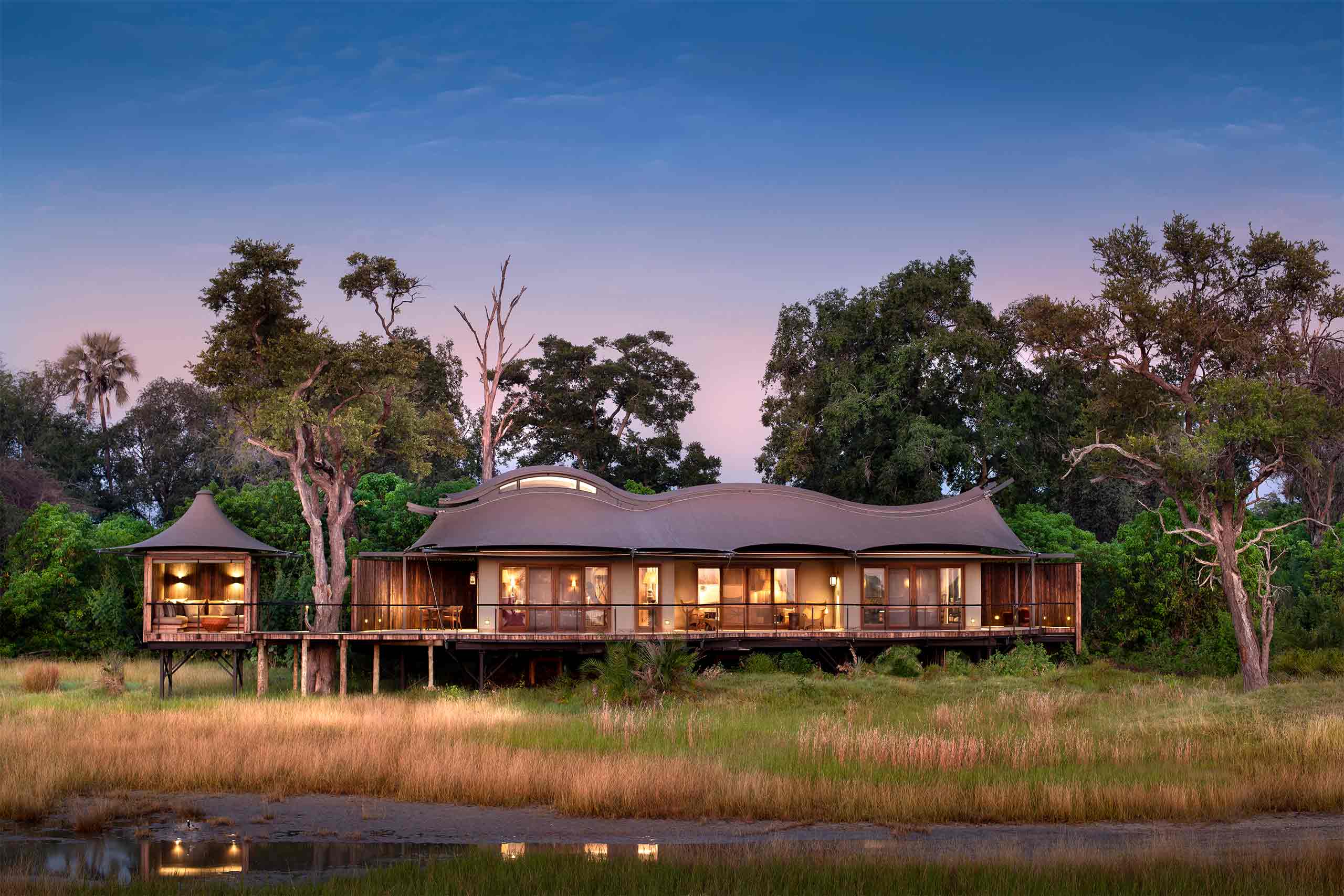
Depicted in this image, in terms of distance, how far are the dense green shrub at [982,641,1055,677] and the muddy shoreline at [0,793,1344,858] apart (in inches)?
502

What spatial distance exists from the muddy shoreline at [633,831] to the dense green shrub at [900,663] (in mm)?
12787

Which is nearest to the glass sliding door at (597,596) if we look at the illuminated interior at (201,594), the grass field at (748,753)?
the grass field at (748,753)

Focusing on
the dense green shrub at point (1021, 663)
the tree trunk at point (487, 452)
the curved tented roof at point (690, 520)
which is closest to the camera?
the dense green shrub at point (1021, 663)

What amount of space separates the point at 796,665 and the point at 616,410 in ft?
71.3

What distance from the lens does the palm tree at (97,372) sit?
1949 inches

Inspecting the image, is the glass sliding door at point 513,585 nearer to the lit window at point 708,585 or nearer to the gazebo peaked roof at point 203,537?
the lit window at point 708,585

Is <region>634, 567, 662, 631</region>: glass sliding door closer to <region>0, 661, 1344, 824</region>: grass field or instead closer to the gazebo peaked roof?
<region>0, 661, 1344, 824</region>: grass field

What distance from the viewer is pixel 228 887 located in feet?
39.0

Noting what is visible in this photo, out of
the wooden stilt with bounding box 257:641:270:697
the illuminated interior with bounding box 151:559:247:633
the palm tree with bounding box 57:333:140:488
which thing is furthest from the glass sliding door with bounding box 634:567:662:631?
the palm tree with bounding box 57:333:140:488

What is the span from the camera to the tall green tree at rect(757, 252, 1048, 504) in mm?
38344

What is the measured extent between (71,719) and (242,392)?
988 centimetres

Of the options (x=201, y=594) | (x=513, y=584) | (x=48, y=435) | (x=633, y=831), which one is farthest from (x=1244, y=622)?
(x=48, y=435)

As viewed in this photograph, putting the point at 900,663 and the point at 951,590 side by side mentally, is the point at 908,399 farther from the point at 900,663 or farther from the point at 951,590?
the point at 900,663

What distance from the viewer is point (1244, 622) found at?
26.8m
